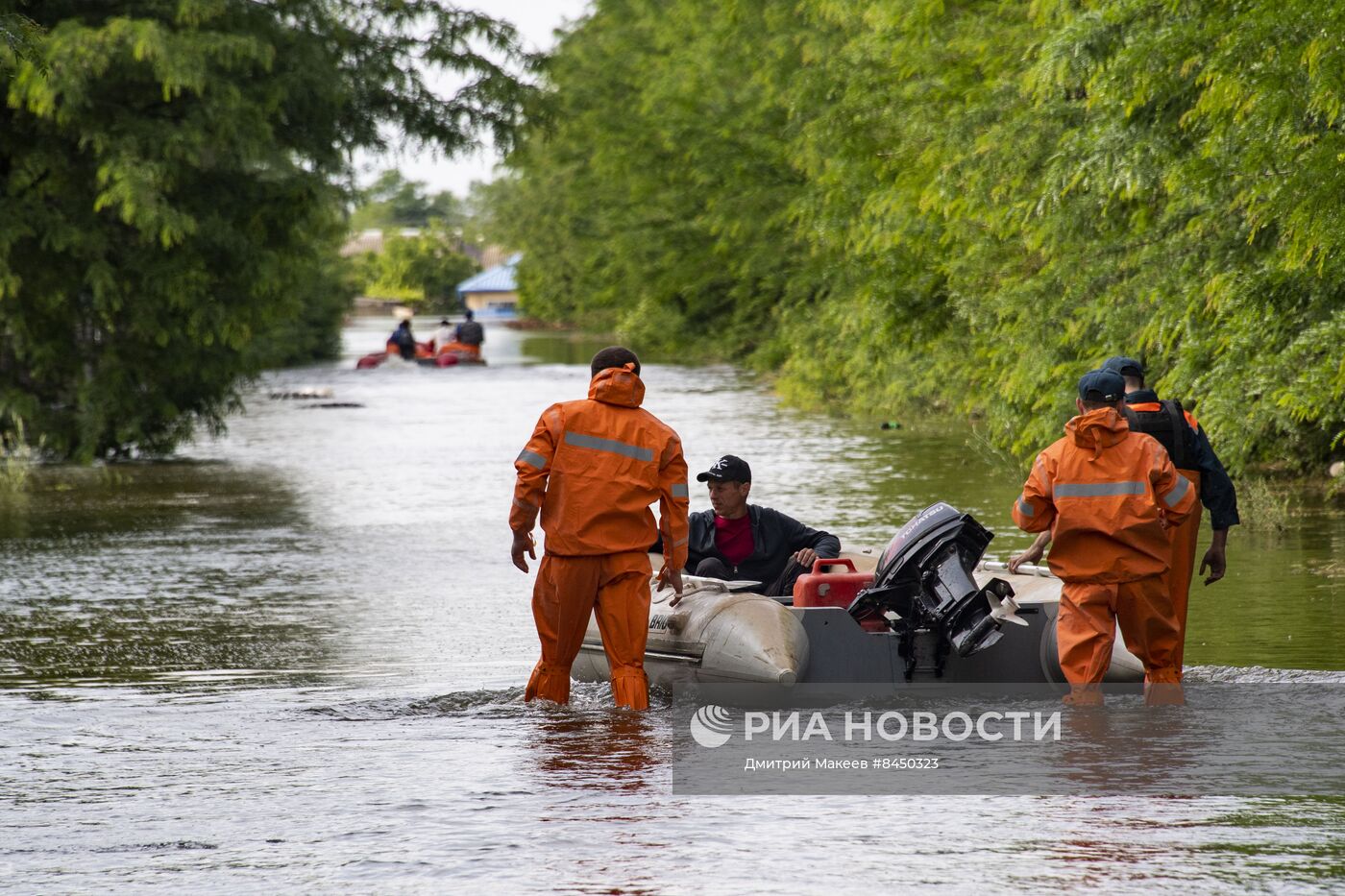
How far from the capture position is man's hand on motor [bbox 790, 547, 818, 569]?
9.79 metres

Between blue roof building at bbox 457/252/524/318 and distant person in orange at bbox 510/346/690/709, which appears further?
blue roof building at bbox 457/252/524/318

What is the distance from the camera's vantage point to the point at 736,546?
10.0 m

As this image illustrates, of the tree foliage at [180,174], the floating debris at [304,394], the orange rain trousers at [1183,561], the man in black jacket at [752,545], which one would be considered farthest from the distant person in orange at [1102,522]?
the floating debris at [304,394]

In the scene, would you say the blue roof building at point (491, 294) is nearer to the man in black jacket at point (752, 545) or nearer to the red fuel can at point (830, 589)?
the man in black jacket at point (752, 545)

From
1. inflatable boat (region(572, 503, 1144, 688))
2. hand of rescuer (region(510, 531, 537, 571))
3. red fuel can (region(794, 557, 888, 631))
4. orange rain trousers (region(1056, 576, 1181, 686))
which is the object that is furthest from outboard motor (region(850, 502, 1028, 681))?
hand of rescuer (region(510, 531, 537, 571))

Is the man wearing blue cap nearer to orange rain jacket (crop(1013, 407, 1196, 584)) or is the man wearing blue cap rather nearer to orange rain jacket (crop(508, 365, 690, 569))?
orange rain jacket (crop(1013, 407, 1196, 584))

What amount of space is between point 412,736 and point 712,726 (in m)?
1.36

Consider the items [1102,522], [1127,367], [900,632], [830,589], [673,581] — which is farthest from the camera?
[830,589]

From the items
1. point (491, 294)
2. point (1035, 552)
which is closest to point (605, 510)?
point (1035, 552)

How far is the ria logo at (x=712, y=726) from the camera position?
26.5ft

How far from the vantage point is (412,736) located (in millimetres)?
8469

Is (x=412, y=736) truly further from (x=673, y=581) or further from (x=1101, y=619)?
(x=1101, y=619)

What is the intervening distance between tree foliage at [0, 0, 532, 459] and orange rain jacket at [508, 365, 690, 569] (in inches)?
441

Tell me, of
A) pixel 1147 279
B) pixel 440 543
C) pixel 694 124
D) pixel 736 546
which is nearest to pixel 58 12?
pixel 440 543
